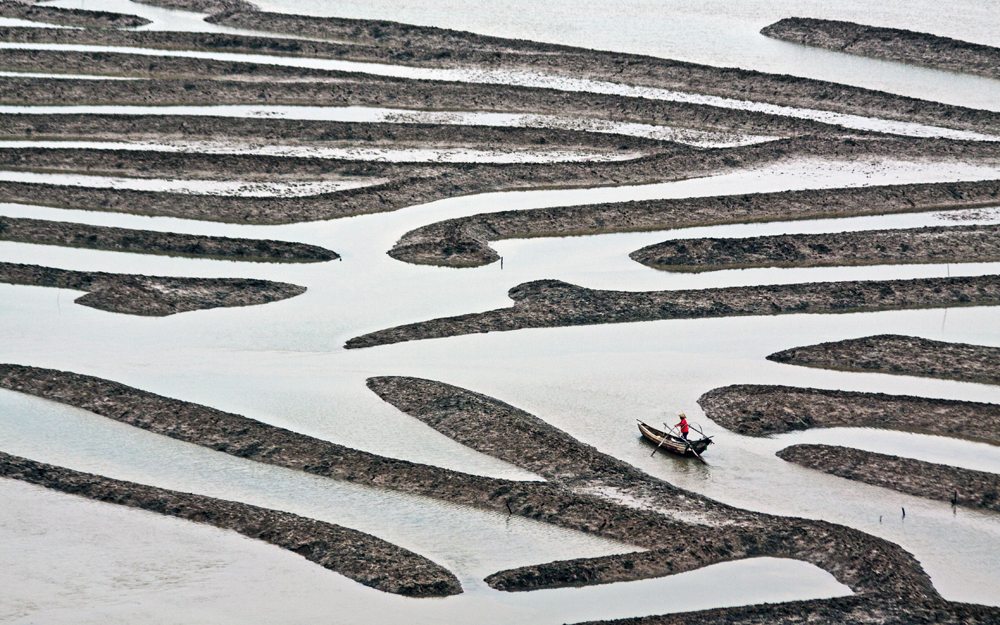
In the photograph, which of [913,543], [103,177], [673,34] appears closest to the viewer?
[913,543]

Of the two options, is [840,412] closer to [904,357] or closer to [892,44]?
[904,357]

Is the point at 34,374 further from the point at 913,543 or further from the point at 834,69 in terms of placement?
the point at 834,69

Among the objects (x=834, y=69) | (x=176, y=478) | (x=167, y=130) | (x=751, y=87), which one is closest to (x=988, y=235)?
(x=751, y=87)

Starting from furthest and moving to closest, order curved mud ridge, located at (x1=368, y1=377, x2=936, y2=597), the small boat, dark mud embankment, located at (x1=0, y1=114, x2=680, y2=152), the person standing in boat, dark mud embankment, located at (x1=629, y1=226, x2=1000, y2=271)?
1. dark mud embankment, located at (x1=0, y1=114, x2=680, y2=152)
2. dark mud embankment, located at (x1=629, y1=226, x2=1000, y2=271)
3. the small boat
4. the person standing in boat
5. curved mud ridge, located at (x1=368, y1=377, x2=936, y2=597)

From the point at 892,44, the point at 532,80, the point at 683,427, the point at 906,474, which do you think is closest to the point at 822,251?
the point at 906,474

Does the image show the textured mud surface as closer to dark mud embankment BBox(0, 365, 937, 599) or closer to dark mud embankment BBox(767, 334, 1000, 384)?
dark mud embankment BBox(0, 365, 937, 599)

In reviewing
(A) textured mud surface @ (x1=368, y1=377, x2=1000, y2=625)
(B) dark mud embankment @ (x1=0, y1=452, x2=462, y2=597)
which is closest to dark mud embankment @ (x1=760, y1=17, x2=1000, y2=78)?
(A) textured mud surface @ (x1=368, y1=377, x2=1000, y2=625)
